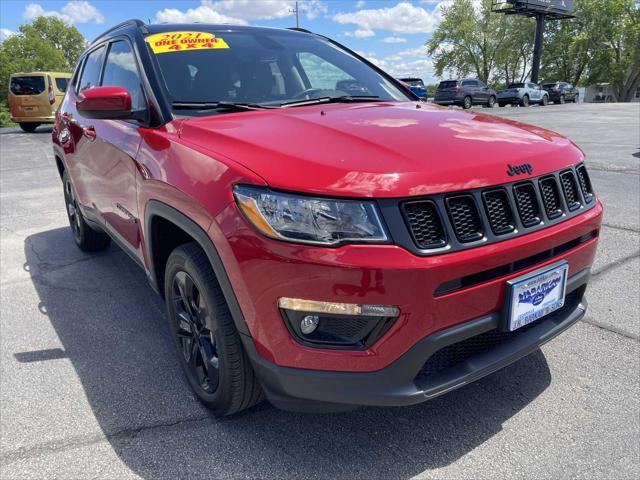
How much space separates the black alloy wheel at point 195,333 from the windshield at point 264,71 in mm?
907

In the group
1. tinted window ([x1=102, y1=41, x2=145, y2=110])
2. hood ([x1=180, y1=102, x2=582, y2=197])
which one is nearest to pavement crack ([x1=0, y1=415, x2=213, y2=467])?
hood ([x1=180, y1=102, x2=582, y2=197])

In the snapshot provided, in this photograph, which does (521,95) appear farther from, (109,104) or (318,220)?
(318,220)

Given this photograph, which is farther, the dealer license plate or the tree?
the tree

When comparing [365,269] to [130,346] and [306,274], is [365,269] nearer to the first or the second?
[306,274]

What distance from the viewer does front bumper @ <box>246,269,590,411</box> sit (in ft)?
5.46

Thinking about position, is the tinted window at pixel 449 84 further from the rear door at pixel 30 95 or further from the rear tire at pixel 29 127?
the rear tire at pixel 29 127

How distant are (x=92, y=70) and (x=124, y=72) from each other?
45.4 inches

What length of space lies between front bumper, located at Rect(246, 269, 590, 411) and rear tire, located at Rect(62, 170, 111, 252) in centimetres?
320

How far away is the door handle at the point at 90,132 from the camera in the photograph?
3338 millimetres

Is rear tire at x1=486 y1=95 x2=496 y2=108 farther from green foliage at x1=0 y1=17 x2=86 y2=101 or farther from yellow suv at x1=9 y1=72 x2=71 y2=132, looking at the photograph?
green foliage at x1=0 y1=17 x2=86 y2=101

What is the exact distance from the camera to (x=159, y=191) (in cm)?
225

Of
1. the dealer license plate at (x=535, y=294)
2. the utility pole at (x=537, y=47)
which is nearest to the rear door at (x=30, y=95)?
the dealer license plate at (x=535, y=294)

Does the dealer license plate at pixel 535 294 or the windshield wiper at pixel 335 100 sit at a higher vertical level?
the windshield wiper at pixel 335 100

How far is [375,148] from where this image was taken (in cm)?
180
